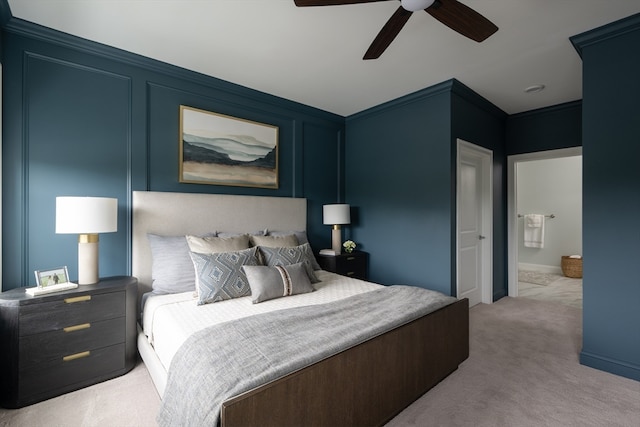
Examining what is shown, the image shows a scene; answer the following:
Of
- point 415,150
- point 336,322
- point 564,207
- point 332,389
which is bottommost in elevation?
point 332,389

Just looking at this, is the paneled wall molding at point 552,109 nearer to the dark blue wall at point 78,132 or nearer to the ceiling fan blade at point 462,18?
the ceiling fan blade at point 462,18

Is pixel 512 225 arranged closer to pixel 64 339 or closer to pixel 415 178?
pixel 415 178

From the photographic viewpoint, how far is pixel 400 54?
9.07ft

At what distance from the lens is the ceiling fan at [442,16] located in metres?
1.64

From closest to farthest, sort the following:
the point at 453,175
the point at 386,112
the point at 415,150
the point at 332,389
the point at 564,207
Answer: the point at 332,389
the point at 453,175
the point at 415,150
the point at 386,112
the point at 564,207

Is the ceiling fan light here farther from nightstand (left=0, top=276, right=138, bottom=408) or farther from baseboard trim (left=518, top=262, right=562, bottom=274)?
baseboard trim (left=518, top=262, right=562, bottom=274)

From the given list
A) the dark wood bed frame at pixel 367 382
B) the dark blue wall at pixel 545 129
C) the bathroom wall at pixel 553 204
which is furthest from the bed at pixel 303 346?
the bathroom wall at pixel 553 204

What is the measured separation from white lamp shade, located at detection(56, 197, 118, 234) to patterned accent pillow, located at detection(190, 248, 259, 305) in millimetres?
712

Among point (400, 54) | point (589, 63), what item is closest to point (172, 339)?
point (400, 54)

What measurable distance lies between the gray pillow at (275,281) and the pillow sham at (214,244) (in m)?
0.37

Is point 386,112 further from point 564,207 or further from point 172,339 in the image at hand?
point 564,207

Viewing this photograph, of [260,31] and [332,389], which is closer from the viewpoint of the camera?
[332,389]

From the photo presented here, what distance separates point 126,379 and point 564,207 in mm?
7790

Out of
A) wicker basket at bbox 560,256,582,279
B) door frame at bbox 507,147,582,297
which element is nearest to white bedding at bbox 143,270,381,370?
door frame at bbox 507,147,582,297
